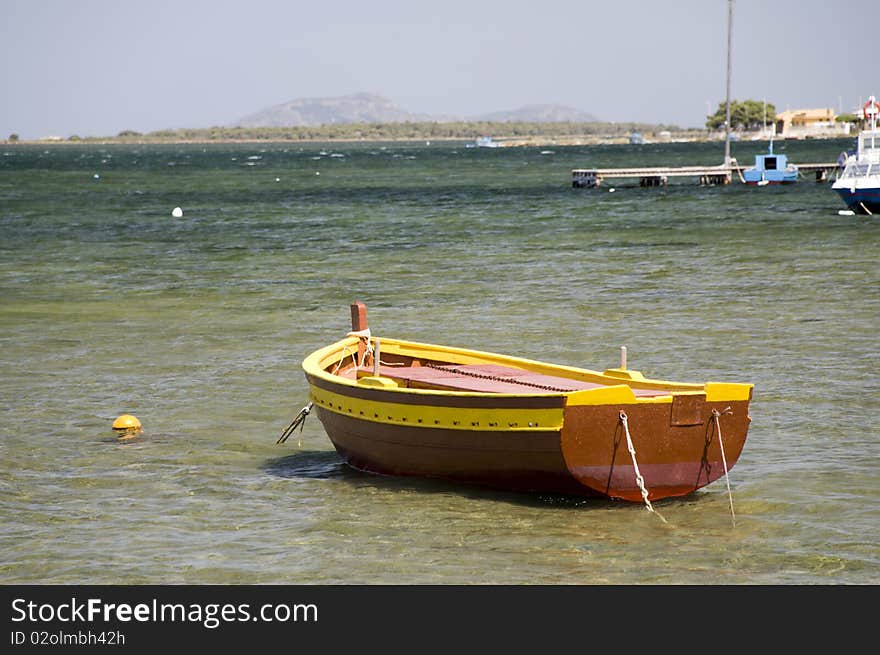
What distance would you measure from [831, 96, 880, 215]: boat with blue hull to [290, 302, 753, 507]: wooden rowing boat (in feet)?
137

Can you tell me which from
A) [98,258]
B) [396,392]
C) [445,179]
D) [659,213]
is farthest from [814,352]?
[445,179]

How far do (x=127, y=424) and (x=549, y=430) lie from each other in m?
6.78

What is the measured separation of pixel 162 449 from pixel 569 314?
41.1 feet

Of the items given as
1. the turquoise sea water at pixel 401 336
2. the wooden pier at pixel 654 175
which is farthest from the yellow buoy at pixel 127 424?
the wooden pier at pixel 654 175

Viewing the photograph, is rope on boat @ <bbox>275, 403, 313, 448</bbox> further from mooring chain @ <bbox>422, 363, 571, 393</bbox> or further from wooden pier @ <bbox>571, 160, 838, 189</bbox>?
wooden pier @ <bbox>571, 160, 838, 189</bbox>

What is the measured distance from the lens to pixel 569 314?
27000 millimetres

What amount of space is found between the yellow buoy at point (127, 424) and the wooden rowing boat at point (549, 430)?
352 cm

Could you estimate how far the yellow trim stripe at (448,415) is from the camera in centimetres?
1259

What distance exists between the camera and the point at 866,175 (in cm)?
5466

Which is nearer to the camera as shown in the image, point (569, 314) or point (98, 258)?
point (569, 314)

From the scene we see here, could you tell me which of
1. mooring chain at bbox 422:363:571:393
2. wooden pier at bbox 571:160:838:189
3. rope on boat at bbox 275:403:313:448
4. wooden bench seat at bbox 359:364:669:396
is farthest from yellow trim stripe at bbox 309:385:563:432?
wooden pier at bbox 571:160:838:189

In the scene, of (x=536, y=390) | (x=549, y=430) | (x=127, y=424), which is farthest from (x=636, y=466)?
(x=127, y=424)

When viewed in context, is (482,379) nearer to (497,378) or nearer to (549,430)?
(497,378)
